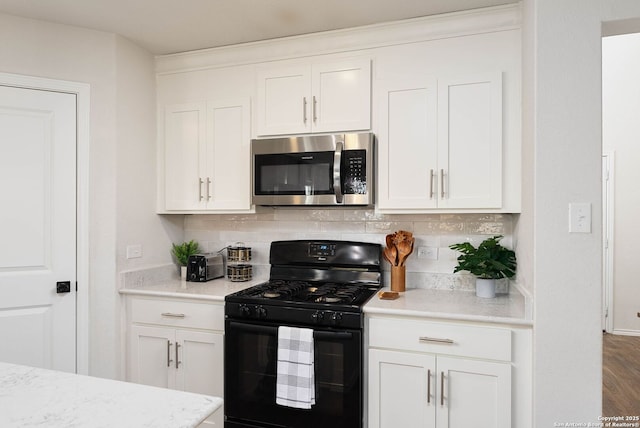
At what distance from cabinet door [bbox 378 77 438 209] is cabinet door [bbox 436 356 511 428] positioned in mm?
862

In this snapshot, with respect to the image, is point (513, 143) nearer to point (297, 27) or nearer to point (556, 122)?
point (556, 122)

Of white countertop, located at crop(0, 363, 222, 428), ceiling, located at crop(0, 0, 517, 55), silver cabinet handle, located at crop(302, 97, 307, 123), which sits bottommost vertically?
white countertop, located at crop(0, 363, 222, 428)

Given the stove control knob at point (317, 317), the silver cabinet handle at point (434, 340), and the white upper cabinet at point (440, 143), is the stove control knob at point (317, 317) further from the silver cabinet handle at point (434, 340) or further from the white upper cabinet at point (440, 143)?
the white upper cabinet at point (440, 143)

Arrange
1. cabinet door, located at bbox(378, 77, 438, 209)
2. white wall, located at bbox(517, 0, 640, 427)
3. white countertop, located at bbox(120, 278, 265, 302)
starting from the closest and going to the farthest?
white wall, located at bbox(517, 0, 640, 427)
cabinet door, located at bbox(378, 77, 438, 209)
white countertop, located at bbox(120, 278, 265, 302)

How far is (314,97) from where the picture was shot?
256cm

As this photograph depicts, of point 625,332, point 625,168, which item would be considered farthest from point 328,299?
point 625,168

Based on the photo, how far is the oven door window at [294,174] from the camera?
8.23 feet

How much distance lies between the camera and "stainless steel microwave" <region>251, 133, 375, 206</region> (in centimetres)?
243

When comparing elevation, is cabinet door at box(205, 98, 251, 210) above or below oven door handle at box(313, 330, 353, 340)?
above

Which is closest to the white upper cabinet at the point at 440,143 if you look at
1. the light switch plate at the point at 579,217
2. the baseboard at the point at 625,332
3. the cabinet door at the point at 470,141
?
the cabinet door at the point at 470,141

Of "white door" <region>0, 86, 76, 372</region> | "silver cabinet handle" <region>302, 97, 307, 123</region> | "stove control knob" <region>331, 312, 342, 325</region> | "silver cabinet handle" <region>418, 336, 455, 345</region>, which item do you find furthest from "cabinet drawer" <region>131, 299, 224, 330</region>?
"silver cabinet handle" <region>302, 97, 307, 123</region>

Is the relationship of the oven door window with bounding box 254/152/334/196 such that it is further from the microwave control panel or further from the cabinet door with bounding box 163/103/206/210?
the cabinet door with bounding box 163/103/206/210

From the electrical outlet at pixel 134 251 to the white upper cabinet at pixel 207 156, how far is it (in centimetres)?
33

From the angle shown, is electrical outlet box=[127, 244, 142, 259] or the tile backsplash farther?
electrical outlet box=[127, 244, 142, 259]
